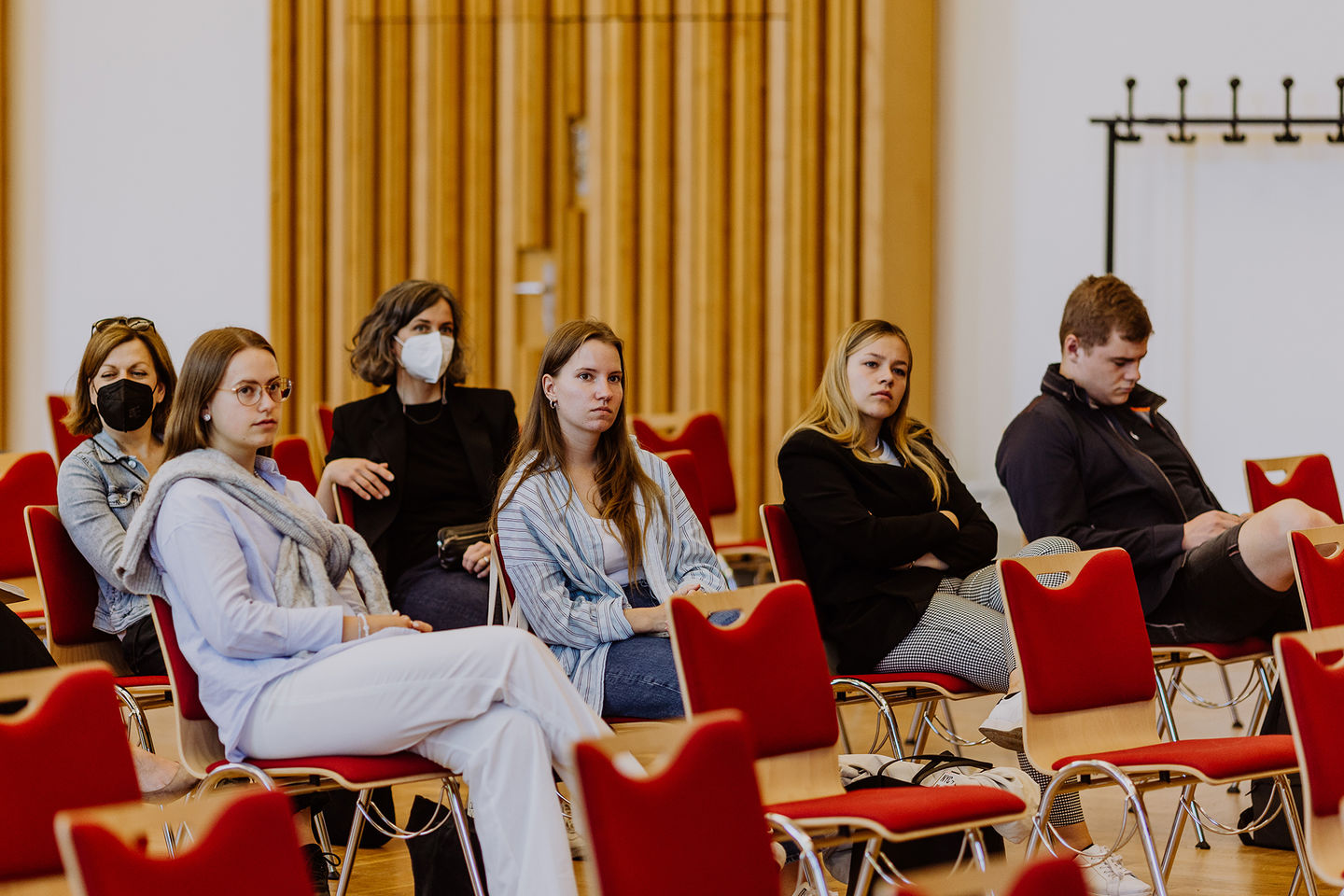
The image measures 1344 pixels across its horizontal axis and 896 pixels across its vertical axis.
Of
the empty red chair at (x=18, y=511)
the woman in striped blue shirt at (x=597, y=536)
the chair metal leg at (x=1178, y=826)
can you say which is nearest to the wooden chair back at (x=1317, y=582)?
the chair metal leg at (x=1178, y=826)

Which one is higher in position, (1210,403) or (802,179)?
(802,179)

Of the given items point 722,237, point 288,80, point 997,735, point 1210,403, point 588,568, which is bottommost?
point 997,735

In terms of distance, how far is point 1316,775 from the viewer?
8.54 feet

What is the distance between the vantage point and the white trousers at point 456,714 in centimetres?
298

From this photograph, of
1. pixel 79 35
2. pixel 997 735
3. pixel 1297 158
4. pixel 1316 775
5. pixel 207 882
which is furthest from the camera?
pixel 79 35

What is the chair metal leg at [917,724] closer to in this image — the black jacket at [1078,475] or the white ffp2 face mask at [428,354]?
the black jacket at [1078,475]

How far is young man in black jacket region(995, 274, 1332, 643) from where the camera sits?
4.04 meters

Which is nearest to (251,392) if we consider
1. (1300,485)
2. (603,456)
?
(603,456)

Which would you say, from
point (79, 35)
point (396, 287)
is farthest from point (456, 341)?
point (79, 35)

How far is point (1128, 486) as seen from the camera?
4496 millimetres

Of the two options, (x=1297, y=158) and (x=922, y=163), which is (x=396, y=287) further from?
(x=1297, y=158)

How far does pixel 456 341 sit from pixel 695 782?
8.96 feet

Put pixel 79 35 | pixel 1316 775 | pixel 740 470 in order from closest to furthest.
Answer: pixel 1316 775 → pixel 740 470 → pixel 79 35

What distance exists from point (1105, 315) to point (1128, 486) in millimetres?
506
